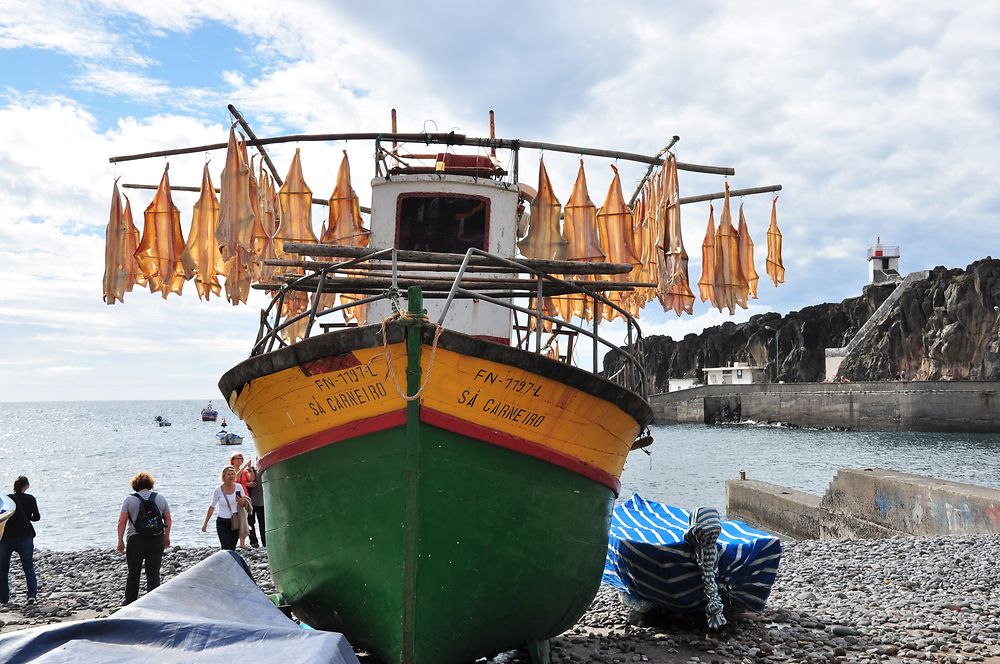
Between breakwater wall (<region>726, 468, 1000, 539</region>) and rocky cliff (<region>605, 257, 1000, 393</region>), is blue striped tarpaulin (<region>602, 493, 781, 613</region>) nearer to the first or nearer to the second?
breakwater wall (<region>726, 468, 1000, 539</region>)

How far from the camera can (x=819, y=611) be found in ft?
33.6

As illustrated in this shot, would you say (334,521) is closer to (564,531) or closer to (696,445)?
(564,531)

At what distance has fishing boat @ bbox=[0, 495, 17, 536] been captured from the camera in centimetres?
1106

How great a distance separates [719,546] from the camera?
30.5ft

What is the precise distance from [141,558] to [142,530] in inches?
16.4

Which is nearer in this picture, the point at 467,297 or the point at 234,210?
the point at 467,297

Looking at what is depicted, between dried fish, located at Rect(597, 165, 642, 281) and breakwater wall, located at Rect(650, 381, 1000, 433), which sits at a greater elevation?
dried fish, located at Rect(597, 165, 642, 281)

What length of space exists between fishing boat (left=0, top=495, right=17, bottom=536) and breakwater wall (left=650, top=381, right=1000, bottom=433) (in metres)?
64.2

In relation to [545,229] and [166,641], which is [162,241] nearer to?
[545,229]

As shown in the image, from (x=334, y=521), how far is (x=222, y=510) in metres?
6.37

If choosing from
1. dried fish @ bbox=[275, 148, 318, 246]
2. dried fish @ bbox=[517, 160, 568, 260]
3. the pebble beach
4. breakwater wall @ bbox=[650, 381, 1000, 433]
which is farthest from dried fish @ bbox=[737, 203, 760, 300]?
breakwater wall @ bbox=[650, 381, 1000, 433]

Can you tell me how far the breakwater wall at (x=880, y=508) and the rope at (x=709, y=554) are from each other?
30.7 feet

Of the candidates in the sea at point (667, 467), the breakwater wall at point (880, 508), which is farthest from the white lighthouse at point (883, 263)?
the breakwater wall at point (880, 508)

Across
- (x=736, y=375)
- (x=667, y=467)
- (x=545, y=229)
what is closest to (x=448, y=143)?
(x=545, y=229)
